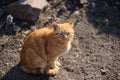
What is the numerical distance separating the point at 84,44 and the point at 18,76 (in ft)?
4.77

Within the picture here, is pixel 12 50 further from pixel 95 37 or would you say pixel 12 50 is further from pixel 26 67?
pixel 95 37

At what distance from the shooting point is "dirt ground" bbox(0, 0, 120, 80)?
5.15 meters

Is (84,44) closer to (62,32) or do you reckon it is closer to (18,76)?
(62,32)

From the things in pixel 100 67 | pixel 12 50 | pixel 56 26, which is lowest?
pixel 100 67

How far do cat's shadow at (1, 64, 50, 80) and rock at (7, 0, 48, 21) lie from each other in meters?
1.23

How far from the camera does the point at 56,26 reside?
4539 mm

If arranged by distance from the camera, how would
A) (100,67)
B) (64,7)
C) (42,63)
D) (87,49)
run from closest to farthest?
(42,63)
(100,67)
(87,49)
(64,7)

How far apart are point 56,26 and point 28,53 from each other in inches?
27.4

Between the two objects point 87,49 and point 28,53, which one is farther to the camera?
point 87,49

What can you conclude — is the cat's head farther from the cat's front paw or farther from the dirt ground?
the dirt ground

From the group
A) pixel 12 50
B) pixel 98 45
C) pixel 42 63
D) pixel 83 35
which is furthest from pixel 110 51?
pixel 12 50

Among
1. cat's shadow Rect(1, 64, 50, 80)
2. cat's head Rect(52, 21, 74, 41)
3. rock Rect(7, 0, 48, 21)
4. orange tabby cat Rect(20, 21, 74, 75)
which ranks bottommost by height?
cat's shadow Rect(1, 64, 50, 80)

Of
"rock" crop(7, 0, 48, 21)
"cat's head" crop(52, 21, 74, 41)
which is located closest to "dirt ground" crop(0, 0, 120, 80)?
"rock" crop(7, 0, 48, 21)

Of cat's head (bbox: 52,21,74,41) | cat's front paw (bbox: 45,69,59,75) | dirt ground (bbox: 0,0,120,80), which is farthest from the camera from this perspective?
dirt ground (bbox: 0,0,120,80)
